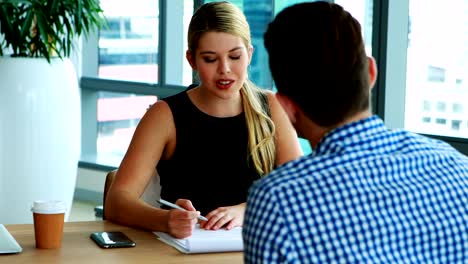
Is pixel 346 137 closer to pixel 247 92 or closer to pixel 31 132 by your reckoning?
pixel 247 92

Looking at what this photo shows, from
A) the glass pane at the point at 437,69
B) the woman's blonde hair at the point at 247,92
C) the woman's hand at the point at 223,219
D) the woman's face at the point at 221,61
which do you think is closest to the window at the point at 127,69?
the glass pane at the point at 437,69

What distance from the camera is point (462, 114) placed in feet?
14.1

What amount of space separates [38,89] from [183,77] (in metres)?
1.44

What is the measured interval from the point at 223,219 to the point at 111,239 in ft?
0.93

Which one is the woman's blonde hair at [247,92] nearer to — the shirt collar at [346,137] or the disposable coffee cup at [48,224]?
the disposable coffee cup at [48,224]

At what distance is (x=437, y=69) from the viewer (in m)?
4.36

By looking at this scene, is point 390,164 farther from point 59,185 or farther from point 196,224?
point 59,185

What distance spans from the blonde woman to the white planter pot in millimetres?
2396

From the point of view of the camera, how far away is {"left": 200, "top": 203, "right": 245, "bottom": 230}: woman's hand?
2168mm

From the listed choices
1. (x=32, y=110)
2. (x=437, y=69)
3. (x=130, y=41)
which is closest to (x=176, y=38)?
(x=130, y=41)

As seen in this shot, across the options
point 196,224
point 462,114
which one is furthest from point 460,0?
point 196,224

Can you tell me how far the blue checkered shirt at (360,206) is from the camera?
113 centimetres

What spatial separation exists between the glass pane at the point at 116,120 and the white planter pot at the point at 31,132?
1.48m

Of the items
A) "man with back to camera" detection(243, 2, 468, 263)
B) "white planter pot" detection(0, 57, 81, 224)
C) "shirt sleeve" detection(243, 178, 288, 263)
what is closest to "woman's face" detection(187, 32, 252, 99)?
"man with back to camera" detection(243, 2, 468, 263)
